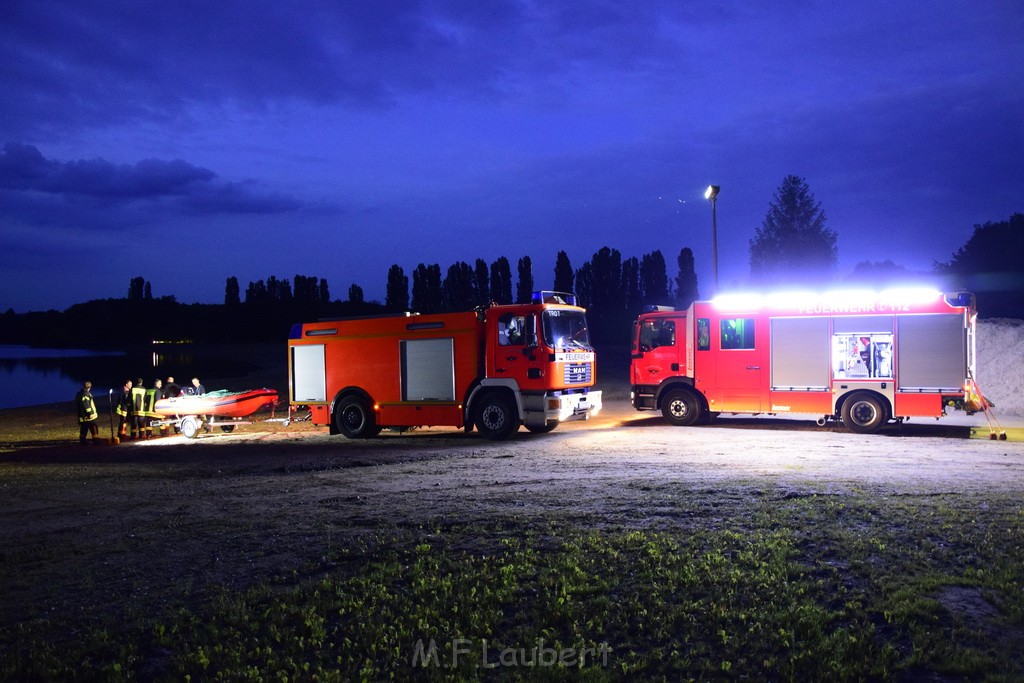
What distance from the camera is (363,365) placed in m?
18.9

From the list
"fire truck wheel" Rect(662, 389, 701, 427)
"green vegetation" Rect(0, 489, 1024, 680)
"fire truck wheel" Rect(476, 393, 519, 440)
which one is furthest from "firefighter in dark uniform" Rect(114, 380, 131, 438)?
"green vegetation" Rect(0, 489, 1024, 680)

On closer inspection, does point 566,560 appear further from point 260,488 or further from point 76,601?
point 260,488

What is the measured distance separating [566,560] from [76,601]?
3.83m

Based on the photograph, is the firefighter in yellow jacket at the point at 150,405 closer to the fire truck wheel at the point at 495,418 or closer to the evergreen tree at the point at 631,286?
the fire truck wheel at the point at 495,418

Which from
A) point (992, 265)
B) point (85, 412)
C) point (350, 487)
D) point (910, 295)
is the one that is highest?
point (992, 265)

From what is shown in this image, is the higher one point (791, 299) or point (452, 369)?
point (791, 299)

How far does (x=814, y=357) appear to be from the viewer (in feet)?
56.9

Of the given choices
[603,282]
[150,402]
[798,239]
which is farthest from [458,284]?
[150,402]

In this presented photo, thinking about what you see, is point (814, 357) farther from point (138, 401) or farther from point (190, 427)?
point (138, 401)

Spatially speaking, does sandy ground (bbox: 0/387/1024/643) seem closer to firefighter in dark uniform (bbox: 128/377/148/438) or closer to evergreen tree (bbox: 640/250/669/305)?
firefighter in dark uniform (bbox: 128/377/148/438)

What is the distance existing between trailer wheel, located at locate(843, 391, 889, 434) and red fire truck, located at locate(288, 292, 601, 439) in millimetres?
5477

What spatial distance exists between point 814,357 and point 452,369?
8.07 meters

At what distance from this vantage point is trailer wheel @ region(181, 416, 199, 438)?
2116 cm

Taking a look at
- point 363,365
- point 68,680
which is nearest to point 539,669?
point 68,680
